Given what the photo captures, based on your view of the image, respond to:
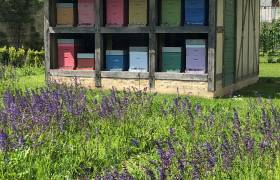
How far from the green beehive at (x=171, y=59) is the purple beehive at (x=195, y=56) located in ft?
0.77

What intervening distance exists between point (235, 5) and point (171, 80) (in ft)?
10.8

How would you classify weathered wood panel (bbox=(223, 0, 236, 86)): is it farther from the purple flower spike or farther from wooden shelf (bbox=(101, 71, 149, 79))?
the purple flower spike

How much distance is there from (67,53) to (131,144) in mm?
8028

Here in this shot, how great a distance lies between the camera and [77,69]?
14914 millimetres

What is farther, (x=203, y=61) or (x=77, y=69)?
(x=77, y=69)

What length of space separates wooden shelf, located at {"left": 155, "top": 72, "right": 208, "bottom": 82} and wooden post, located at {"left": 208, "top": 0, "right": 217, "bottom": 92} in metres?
0.17

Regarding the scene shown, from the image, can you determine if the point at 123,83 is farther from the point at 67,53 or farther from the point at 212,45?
the point at 212,45

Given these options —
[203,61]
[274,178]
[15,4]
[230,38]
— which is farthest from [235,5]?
[15,4]

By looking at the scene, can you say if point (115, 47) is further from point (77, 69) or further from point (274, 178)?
point (274, 178)

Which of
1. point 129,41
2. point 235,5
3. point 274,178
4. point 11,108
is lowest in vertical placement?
point 274,178

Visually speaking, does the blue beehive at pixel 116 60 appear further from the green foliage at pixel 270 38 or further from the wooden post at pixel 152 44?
the green foliage at pixel 270 38

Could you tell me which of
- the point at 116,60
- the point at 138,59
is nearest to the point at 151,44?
the point at 138,59

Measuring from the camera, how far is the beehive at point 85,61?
48.4 feet

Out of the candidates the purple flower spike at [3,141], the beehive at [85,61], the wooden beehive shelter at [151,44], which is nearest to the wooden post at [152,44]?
the wooden beehive shelter at [151,44]
